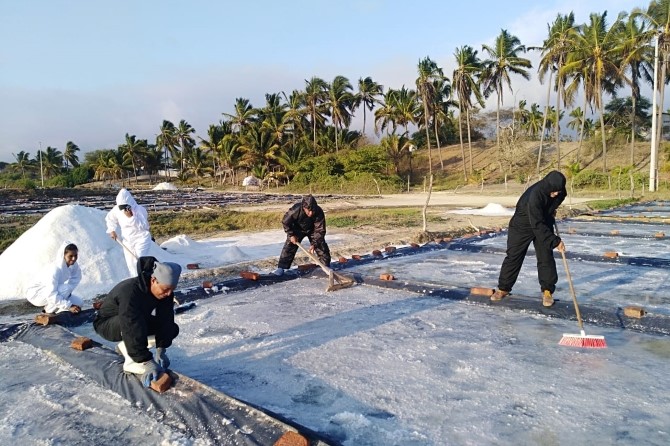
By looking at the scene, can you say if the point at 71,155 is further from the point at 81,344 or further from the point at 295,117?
the point at 81,344

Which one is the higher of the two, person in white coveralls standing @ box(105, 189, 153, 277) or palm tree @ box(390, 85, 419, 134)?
palm tree @ box(390, 85, 419, 134)

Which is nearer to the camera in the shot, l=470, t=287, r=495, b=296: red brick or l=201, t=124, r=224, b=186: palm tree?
l=470, t=287, r=495, b=296: red brick

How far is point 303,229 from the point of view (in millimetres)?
5137

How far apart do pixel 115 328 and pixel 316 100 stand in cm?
3453

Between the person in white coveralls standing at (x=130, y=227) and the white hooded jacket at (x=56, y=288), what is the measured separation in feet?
1.90

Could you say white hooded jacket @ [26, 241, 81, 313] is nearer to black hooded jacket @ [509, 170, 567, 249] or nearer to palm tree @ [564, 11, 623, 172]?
black hooded jacket @ [509, 170, 567, 249]

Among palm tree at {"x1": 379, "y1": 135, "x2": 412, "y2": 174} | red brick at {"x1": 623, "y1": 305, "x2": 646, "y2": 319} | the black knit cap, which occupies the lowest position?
red brick at {"x1": 623, "y1": 305, "x2": 646, "y2": 319}

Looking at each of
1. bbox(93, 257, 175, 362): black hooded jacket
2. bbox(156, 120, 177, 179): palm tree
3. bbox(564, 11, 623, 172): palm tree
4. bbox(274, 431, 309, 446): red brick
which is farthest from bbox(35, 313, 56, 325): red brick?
bbox(156, 120, 177, 179): palm tree

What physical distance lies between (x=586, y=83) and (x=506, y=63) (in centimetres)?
485

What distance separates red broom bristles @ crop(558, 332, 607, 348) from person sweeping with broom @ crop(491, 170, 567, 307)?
2.18ft

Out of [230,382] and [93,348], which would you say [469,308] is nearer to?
[230,382]

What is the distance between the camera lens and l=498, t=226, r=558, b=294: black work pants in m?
3.70

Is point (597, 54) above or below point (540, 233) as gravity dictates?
above

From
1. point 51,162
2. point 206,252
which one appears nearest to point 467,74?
A: point 206,252
